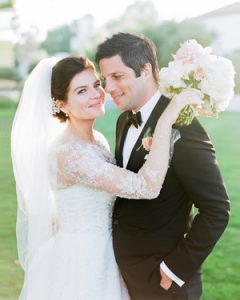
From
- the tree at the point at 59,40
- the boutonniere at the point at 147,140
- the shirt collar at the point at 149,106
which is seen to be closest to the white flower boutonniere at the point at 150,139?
the boutonniere at the point at 147,140

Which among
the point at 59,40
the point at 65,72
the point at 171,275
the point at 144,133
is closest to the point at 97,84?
the point at 65,72

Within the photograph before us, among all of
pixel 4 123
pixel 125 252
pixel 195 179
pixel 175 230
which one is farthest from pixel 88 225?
pixel 4 123

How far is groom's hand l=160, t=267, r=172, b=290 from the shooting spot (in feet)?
10.1

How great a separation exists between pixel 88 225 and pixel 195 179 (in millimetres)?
839

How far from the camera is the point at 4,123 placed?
19.9 meters

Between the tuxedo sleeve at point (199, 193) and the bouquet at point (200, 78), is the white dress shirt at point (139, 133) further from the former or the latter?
the bouquet at point (200, 78)

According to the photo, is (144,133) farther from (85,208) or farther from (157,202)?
(85,208)

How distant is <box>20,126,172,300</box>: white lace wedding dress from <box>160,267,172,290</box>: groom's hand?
37 cm

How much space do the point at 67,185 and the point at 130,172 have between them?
1.61ft

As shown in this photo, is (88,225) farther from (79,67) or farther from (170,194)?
(79,67)

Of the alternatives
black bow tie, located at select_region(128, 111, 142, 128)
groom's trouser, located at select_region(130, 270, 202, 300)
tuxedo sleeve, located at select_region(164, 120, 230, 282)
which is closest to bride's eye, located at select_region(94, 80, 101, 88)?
black bow tie, located at select_region(128, 111, 142, 128)

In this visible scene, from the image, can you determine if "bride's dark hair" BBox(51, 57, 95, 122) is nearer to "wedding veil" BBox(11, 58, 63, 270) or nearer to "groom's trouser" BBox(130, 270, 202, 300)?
"wedding veil" BBox(11, 58, 63, 270)

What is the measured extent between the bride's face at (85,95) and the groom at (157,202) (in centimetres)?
15

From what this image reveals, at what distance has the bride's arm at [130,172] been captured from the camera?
2.89 metres
